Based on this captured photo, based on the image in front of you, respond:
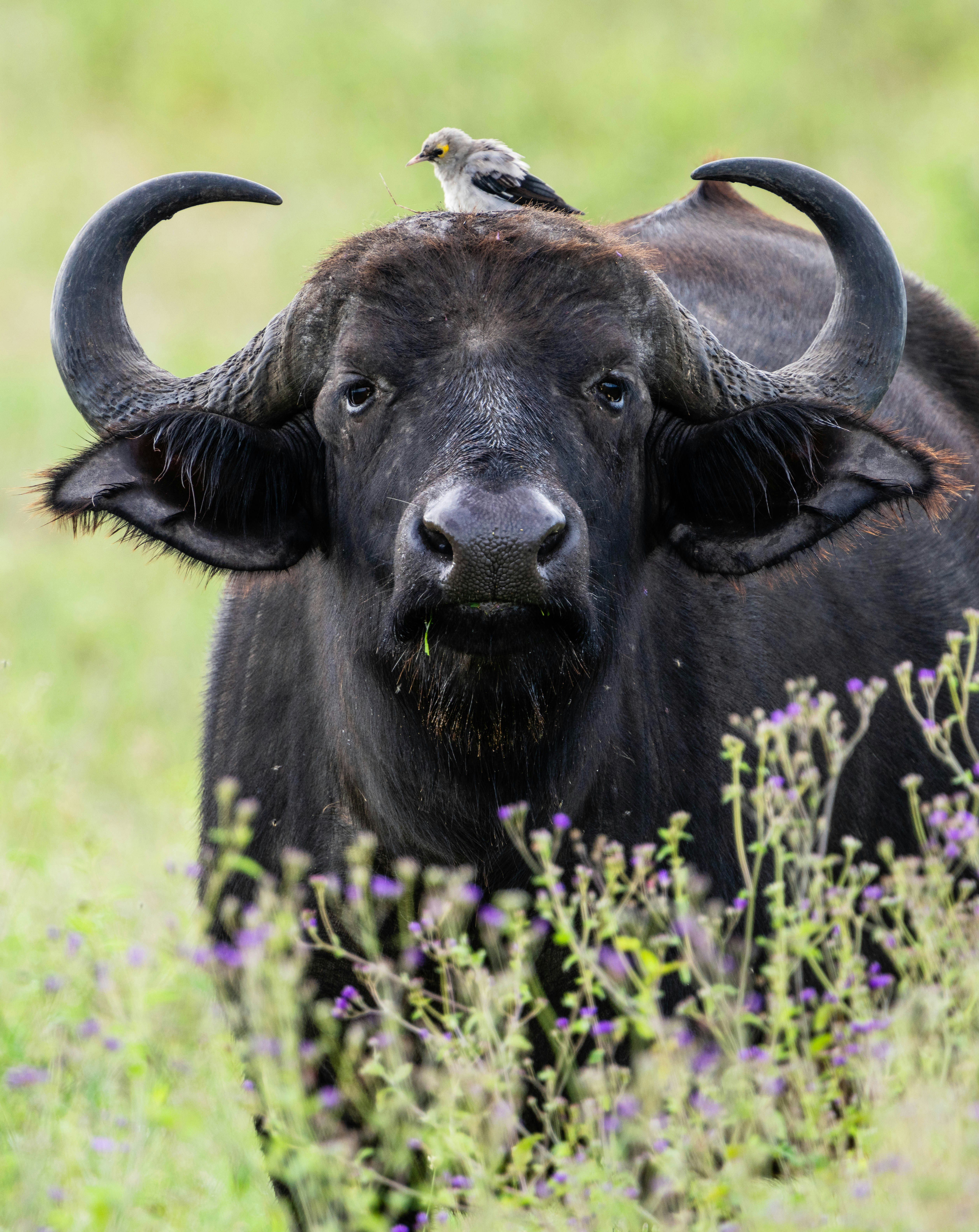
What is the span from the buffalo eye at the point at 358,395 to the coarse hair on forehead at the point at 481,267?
0.16 meters

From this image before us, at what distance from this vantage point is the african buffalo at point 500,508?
10.5 feet

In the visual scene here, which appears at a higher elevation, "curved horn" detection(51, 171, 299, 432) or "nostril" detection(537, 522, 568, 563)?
"curved horn" detection(51, 171, 299, 432)

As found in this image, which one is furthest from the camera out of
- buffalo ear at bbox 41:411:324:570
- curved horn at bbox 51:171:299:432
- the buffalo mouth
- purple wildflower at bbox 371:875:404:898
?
curved horn at bbox 51:171:299:432

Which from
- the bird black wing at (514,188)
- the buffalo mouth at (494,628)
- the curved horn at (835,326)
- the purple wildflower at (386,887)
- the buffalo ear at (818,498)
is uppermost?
the bird black wing at (514,188)

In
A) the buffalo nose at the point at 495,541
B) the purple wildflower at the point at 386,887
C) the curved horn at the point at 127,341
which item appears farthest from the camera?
the curved horn at the point at 127,341

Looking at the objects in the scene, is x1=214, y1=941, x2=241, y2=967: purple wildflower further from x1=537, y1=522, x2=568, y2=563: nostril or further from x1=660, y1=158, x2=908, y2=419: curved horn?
x1=660, y1=158, x2=908, y2=419: curved horn

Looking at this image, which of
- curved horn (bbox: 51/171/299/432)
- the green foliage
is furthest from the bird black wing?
the green foliage

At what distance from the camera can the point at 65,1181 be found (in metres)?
2.87

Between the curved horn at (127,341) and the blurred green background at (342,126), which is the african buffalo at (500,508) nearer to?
the curved horn at (127,341)

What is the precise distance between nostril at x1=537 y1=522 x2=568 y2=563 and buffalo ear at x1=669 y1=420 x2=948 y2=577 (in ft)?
2.93

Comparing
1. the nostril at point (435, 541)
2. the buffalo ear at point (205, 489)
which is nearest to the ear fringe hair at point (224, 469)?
the buffalo ear at point (205, 489)

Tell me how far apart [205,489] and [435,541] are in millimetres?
878

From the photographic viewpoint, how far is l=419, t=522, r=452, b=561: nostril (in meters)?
2.96

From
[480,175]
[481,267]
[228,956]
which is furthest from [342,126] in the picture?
[228,956]
